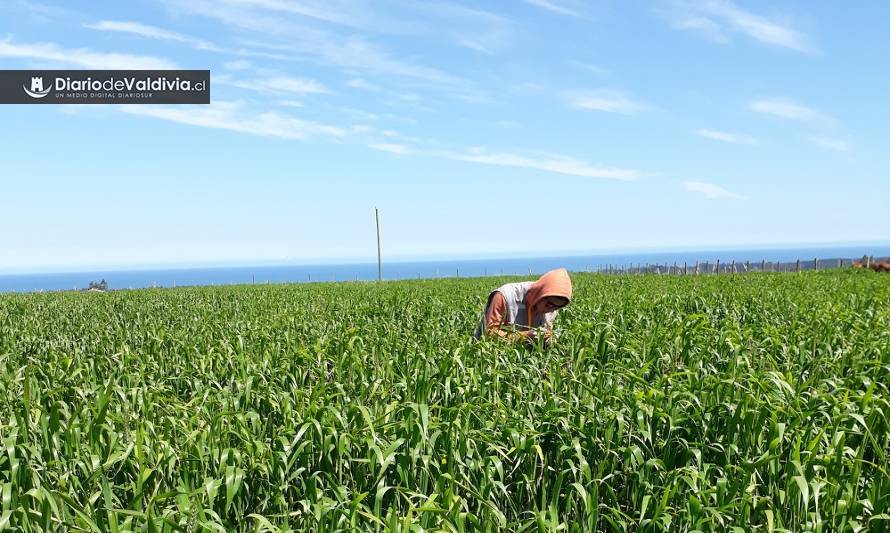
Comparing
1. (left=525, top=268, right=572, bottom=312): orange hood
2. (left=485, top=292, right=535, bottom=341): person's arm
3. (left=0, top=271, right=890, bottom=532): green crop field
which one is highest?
(left=525, top=268, right=572, bottom=312): orange hood

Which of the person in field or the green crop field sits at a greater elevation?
the person in field

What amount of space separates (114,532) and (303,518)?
36.7 inches

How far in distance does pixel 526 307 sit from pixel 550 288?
2.25 feet

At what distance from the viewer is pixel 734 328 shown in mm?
8828

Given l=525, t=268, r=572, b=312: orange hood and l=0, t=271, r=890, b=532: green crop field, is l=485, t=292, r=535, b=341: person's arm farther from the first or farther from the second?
l=0, t=271, r=890, b=532: green crop field

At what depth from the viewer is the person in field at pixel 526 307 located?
7.64 m

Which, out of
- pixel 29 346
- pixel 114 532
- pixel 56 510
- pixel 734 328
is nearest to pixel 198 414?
pixel 56 510

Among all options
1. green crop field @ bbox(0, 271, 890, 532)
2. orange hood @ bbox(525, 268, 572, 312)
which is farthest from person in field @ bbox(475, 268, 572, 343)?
green crop field @ bbox(0, 271, 890, 532)

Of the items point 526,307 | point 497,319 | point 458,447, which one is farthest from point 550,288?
point 458,447

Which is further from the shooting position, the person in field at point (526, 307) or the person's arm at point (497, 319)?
the person's arm at point (497, 319)

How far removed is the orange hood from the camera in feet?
24.8

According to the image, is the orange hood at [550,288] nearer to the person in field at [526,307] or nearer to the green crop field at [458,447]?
the person in field at [526,307]

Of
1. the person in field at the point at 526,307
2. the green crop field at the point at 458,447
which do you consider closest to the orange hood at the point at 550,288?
the person in field at the point at 526,307

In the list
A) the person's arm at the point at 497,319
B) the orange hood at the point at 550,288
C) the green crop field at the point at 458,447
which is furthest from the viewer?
the person's arm at the point at 497,319
